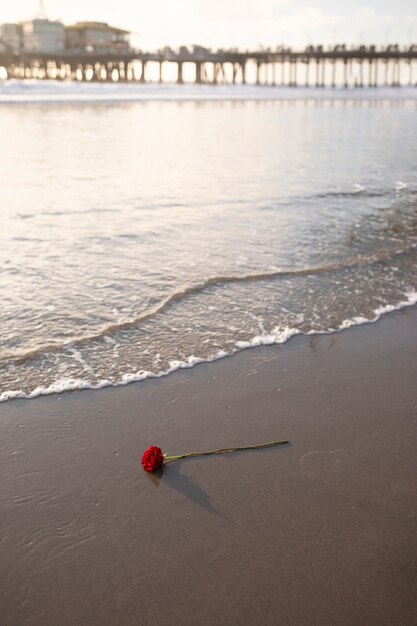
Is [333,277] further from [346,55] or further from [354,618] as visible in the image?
[346,55]

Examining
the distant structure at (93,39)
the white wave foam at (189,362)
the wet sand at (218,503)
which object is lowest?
the wet sand at (218,503)

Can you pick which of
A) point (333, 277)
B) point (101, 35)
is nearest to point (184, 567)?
point (333, 277)

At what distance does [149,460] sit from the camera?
9.07 feet

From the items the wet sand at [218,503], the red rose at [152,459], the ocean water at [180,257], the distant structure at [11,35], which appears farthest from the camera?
the distant structure at [11,35]

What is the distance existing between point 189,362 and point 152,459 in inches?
51.4

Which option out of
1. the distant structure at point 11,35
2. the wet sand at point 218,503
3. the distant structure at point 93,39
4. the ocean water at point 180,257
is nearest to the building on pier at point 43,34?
the distant structure at point 11,35

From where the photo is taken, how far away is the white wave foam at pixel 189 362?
3.56 metres

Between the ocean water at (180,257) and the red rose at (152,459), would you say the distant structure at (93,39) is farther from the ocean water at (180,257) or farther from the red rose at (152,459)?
the red rose at (152,459)

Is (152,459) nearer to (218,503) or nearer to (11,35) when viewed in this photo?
(218,503)

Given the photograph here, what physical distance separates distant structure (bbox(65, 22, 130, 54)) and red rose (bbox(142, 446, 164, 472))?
91552mm

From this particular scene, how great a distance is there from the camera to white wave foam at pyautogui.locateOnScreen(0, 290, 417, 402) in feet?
11.7

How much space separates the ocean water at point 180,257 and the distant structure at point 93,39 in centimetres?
8126

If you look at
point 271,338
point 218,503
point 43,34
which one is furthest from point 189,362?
point 43,34

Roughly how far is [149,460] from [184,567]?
61 cm
